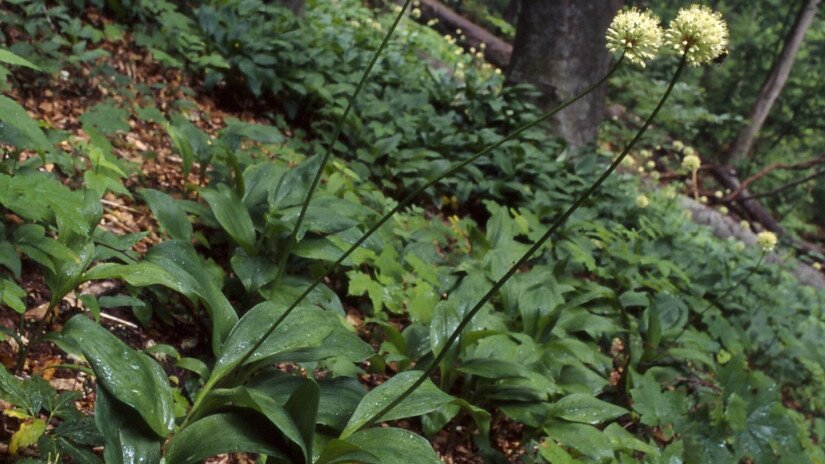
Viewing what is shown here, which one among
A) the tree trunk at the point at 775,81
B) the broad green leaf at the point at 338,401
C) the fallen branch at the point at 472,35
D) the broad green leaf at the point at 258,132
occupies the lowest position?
the broad green leaf at the point at 338,401

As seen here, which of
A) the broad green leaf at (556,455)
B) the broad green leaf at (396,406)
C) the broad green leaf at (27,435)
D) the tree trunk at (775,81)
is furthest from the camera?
the tree trunk at (775,81)

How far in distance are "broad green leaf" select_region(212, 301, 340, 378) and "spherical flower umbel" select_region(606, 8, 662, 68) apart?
1.19 metres

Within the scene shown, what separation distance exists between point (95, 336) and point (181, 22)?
3.67 m

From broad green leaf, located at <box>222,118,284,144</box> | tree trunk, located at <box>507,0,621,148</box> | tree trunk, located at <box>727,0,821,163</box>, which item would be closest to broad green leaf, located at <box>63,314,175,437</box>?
broad green leaf, located at <box>222,118,284,144</box>

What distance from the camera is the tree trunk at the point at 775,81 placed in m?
13.3

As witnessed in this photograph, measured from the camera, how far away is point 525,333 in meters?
3.02

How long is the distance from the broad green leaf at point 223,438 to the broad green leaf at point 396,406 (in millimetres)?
244

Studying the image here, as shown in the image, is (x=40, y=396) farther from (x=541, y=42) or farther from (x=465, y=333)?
(x=541, y=42)

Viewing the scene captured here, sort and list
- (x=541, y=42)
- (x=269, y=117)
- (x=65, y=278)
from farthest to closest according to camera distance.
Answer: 1. (x=541, y=42)
2. (x=269, y=117)
3. (x=65, y=278)

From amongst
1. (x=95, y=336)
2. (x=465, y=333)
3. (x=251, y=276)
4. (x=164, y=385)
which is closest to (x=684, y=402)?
(x=465, y=333)

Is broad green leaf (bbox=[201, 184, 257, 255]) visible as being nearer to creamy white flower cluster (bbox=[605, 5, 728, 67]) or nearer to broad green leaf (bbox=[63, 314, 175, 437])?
broad green leaf (bbox=[63, 314, 175, 437])

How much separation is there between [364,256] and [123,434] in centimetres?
157

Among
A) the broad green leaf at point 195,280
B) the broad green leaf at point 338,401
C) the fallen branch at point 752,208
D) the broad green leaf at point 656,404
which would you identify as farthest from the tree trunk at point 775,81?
the broad green leaf at point 195,280

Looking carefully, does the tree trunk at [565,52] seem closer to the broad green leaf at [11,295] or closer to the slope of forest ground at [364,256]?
the slope of forest ground at [364,256]
